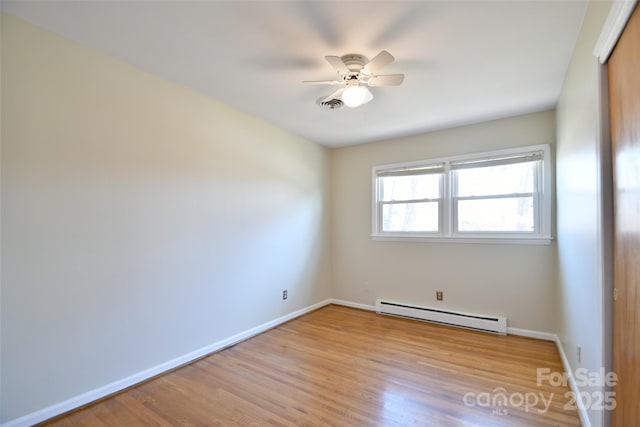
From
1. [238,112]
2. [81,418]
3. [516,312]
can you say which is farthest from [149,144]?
[516,312]

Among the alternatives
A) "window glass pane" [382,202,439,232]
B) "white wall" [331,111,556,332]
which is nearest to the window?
"window glass pane" [382,202,439,232]

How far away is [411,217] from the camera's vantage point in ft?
13.5

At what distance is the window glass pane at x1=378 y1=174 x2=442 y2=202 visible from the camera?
3.94 metres

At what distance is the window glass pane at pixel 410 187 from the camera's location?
3940 millimetres

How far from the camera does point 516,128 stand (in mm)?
3373

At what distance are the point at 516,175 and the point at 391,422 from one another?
3012 millimetres

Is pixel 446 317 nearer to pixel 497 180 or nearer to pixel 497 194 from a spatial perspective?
pixel 497 194

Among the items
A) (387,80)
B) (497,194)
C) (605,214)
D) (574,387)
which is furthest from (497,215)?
(387,80)

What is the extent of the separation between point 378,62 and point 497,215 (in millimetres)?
2558

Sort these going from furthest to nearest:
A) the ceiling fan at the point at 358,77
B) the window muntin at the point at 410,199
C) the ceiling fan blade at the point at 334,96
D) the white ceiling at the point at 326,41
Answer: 1. the window muntin at the point at 410,199
2. the ceiling fan blade at the point at 334,96
3. the ceiling fan at the point at 358,77
4. the white ceiling at the point at 326,41

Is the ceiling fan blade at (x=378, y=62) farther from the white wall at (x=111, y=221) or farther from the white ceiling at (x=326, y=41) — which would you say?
the white wall at (x=111, y=221)

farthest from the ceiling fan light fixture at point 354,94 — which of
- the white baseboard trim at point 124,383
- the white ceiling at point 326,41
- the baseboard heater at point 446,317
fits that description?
the baseboard heater at point 446,317

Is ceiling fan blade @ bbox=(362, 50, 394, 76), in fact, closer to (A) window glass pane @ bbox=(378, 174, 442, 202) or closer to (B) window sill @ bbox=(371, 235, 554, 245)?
(A) window glass pane @ bbox=(378, 174, 442, 202)

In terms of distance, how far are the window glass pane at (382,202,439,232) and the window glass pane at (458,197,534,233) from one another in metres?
0.34
